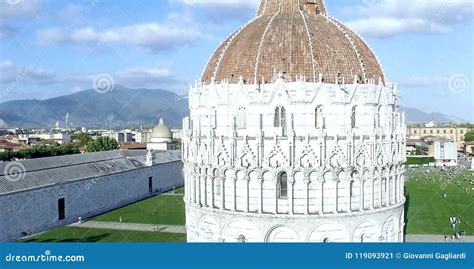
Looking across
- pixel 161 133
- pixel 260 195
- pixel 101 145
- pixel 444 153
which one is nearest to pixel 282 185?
pixel 260 195

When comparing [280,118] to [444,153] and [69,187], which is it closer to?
[69,187]

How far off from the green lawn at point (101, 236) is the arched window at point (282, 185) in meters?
15.7

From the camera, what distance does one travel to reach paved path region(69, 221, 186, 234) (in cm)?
4981

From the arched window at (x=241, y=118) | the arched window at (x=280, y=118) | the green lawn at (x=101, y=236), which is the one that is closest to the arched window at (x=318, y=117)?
the arched window at (x=280, y=118)

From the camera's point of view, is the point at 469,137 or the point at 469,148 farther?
the point at 469,137

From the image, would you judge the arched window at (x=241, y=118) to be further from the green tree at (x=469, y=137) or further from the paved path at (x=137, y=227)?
the green tree at (x=469, y=137)

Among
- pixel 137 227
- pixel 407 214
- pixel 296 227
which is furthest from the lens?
pixel 407 214

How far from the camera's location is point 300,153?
31906mm

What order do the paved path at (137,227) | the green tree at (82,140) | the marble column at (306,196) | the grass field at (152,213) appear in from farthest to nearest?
Result: the green tree at (82,140)
the grass field at (152,213)
the paved path at (137,227)
the marble column at (306,196)

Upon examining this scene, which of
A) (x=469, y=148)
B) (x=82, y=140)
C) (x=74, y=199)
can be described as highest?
(x=82, y=140)

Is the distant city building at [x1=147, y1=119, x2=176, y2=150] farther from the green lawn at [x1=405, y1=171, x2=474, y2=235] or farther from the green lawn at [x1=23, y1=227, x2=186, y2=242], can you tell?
the green lawn at [x1=23, y1=227, x2=186, y2=242]

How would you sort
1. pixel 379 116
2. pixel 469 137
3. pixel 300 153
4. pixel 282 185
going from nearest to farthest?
pixel 300 153 → pixel 282 185 → pixel 379 116 → pixel 469 137

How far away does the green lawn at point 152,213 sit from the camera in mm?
55031

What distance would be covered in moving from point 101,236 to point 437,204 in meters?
43.1
